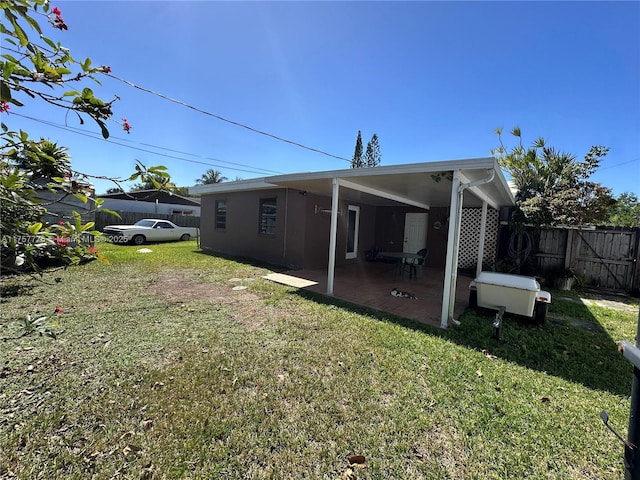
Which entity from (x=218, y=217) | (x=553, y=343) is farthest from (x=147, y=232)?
(x=553, y=343)

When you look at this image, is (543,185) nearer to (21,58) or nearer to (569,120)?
(569,120)

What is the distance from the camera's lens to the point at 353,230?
10930 mm

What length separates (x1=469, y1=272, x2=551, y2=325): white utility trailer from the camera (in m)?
4.50

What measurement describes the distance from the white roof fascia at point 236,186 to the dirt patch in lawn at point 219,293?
339 cm

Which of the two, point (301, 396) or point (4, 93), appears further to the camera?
point (301, 396)

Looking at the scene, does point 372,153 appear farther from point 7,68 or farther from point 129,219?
point 7,68

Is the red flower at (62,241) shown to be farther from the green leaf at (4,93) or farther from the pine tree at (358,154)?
the pine tree at (358,154)

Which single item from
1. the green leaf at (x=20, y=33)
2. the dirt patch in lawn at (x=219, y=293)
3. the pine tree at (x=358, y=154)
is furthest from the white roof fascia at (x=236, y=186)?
the pine tree at (x=358, y=154)

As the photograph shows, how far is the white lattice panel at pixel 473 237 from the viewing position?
935 cm

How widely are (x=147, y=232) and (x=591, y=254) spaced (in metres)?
17.6

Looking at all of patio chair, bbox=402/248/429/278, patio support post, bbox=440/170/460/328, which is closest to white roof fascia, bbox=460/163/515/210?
patio support post, bbox=440/170/460/328

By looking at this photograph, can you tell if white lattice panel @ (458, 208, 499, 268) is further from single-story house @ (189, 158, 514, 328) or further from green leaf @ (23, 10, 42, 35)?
green leaf @ (23, 10, 42, 35)

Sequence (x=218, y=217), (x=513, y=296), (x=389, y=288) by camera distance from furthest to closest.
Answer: (x=218, y=217) < (x=389, y=288) < (x=513, y=296)

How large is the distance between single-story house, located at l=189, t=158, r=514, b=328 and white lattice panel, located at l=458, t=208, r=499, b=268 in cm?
3
